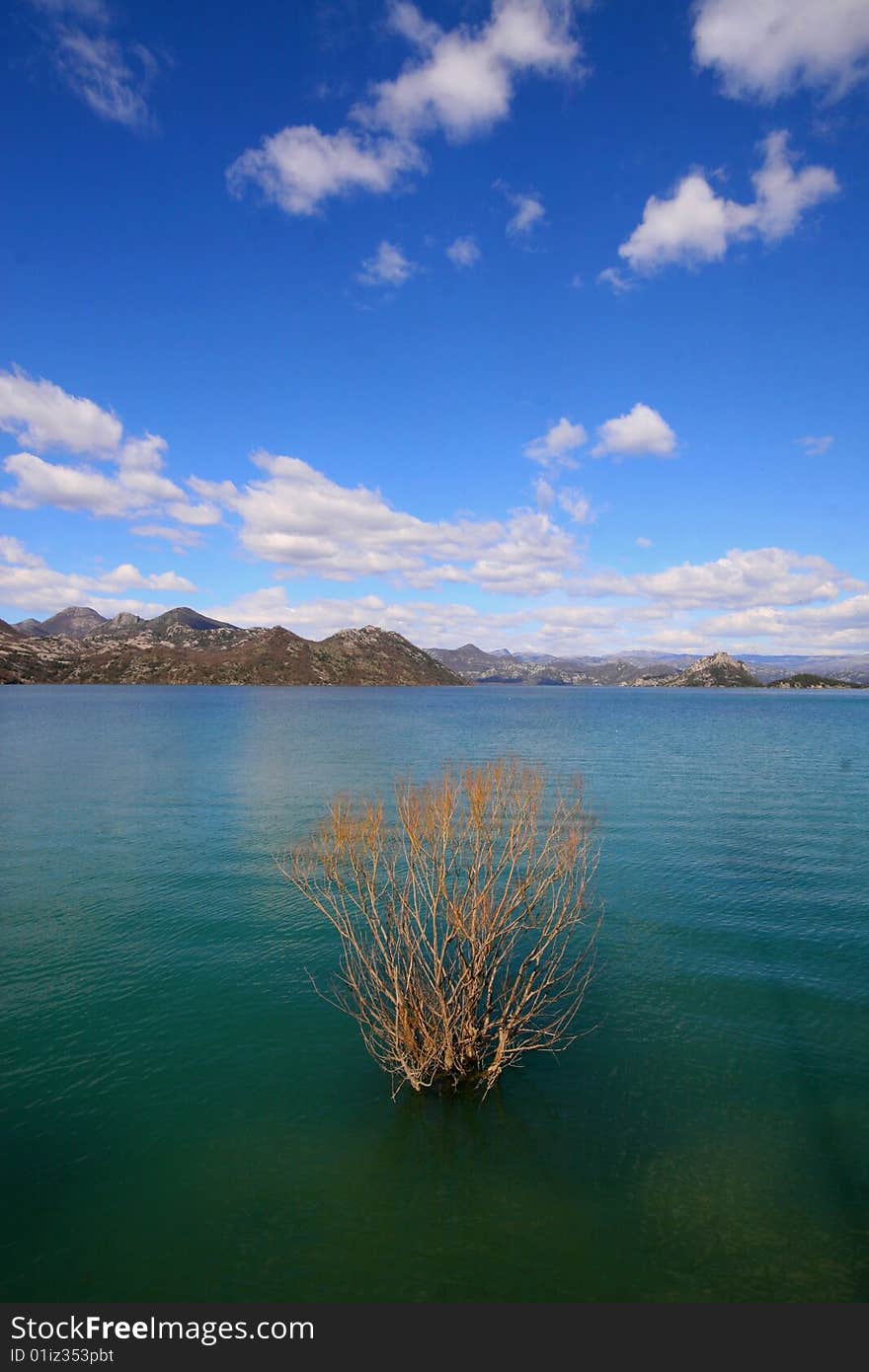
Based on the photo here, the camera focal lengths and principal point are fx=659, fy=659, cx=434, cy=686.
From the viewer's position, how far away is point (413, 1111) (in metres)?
14.8

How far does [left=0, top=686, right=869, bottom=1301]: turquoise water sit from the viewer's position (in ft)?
36.3

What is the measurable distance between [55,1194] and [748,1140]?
1391 centimetres

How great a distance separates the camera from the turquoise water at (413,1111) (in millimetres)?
11070

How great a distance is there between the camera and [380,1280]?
1081cm

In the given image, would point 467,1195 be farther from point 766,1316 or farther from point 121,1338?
point 121,1338

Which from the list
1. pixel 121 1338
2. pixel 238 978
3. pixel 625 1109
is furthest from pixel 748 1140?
pixel 238 978

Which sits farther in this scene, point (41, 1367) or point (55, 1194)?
point (55, 1194)

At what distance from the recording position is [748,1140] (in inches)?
550

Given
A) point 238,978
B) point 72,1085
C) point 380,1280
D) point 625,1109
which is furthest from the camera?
point 238,978

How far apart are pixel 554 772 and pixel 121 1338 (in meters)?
54.0

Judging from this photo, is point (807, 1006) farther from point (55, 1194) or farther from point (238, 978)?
point (55, 1194)

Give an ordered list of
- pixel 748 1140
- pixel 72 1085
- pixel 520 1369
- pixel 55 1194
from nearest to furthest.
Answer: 1. pixel 520 1369
2. pixel 55 1194
3. pixel 748 1140
4. pixel 72 1085

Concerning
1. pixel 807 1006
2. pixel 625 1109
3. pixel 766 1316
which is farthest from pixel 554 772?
pixel 766 1316

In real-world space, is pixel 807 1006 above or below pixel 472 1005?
below
